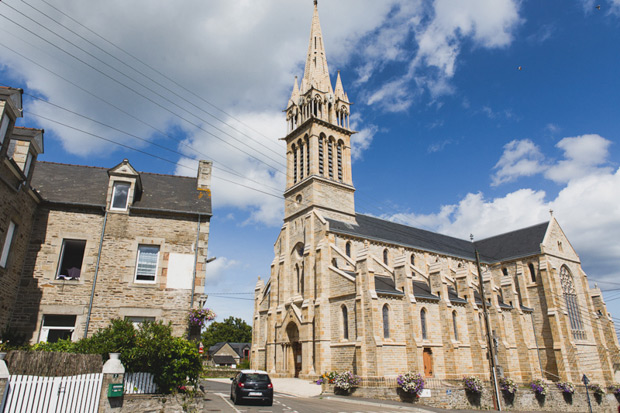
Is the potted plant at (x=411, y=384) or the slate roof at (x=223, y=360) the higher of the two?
the potted plant at (x=411, y=384)

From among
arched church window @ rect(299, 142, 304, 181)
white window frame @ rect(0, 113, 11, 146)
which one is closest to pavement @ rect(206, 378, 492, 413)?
white window frame @ rect(0, 113, 11, 146)

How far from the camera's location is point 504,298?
1501 inches

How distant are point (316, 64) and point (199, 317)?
1369 inches

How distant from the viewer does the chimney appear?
18.6 meters

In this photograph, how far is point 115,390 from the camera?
10133mm

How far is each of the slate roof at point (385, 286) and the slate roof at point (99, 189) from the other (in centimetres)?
1512

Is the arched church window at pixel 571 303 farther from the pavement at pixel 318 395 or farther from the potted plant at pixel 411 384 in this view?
the potted plant at pixel 411 384

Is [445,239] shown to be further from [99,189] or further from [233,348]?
[233,348]

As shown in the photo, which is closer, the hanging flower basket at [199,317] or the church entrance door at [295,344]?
the hanging flower basket at [199,317]

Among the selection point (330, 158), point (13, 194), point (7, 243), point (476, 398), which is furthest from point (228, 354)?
point (13, 194)

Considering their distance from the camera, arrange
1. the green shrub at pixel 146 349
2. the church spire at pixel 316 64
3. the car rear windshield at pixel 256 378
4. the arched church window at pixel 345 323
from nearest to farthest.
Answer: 1. the green shrub at pixel 146 349
2. the car rear windshield at pixel 256 378
3. the arched church window at pixel 345 323
4. the church spire at pixel 316 64

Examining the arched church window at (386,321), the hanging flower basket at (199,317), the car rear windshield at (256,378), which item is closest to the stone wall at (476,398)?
the arched church window at (386,321)

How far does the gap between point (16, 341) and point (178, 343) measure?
570 centimetres

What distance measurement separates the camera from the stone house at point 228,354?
6538 centimetres
